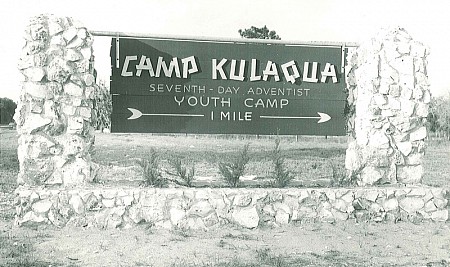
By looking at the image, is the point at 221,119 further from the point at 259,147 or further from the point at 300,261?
the point at 259,147

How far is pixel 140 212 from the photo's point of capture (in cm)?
851

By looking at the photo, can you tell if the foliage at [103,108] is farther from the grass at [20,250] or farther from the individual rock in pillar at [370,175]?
the individual rock in pillar at [370,175]

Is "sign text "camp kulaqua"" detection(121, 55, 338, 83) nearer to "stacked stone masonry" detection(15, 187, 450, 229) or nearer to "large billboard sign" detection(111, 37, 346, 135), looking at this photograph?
"large billboard sign" detection(111, 37, 346, 135)

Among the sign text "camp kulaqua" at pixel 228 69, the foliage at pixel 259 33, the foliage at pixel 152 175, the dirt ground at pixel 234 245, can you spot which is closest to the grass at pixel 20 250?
the dirt ground at pixel 234 245

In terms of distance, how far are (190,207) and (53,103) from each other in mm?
2746

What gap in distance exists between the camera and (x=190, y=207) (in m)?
8.55

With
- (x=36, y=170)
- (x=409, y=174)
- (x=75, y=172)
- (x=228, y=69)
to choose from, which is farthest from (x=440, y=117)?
(x=36, y=170)

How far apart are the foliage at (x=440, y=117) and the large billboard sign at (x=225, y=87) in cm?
3531

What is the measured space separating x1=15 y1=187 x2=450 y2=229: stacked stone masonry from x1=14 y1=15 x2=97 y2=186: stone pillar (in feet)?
1.41

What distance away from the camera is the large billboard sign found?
9.48m

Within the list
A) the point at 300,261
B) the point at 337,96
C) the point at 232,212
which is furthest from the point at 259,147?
the point at 300,261

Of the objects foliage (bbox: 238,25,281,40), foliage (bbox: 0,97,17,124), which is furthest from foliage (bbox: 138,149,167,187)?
foliage (bbox: 0,97,17,124)

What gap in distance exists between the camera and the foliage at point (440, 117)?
4403 cm

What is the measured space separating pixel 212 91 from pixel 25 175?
344cm
